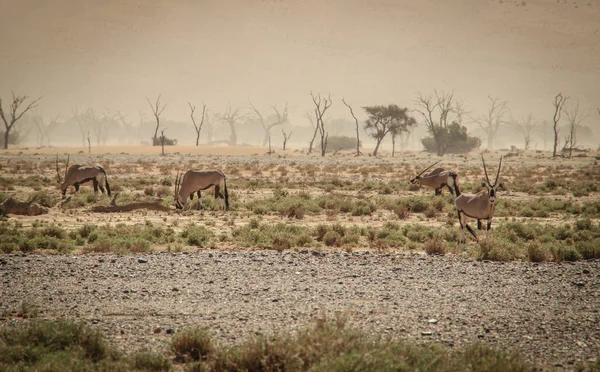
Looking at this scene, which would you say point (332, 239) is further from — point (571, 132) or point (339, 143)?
point (339, 143)

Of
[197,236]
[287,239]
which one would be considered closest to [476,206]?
[287,239]

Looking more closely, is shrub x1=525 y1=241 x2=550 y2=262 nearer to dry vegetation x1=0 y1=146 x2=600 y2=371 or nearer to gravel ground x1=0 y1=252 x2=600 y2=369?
dry vegetation x1=0 y1=146 x2=600 y2=371

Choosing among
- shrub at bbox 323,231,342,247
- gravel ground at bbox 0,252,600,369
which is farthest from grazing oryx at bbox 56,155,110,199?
gravel ground at bbox 0,252,600,369

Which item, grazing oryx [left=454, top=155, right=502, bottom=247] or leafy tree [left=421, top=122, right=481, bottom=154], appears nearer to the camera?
grazing oryx [left=454, top=155, right=502, bottom=247]

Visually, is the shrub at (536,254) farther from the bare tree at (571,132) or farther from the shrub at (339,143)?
the shrub at (339,143)

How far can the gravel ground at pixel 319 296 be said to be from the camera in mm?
8023

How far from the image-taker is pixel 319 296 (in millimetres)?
9836

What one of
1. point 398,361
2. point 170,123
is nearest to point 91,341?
point 398,361

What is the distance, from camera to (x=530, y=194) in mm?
30438

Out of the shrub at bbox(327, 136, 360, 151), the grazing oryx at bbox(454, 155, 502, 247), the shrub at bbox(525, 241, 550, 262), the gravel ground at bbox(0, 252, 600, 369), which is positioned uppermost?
the shrub at bbox(327, 136, 360, 151)

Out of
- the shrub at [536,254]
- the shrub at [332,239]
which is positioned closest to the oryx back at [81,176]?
the shrub at [332,239]

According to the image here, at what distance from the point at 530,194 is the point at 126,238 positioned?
22.4m

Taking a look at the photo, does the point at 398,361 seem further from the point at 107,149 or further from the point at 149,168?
the point at 107,149

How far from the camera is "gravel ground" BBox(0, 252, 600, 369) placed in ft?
26.3
